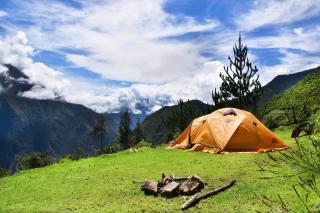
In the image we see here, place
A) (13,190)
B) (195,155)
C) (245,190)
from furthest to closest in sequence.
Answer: (195,155) → (13,190) → (245,190)

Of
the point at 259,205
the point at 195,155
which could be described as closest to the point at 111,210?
the point at 259,205

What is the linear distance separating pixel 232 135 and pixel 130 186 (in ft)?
36.8

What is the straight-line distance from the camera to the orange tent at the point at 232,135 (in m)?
25.7

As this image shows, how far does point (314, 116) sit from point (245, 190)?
10.2 metres

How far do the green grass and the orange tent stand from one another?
221cm

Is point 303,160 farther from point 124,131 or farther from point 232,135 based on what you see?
point 124,131

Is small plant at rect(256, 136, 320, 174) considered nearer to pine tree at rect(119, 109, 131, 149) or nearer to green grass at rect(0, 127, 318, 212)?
green grass at rect(0, 127, 318, 212)

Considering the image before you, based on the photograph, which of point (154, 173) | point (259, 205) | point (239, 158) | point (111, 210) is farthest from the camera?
point (239, 158)

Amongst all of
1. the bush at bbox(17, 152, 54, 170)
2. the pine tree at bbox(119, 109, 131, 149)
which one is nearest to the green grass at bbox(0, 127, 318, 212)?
the bush at bbox(17, 152, 54, 170)

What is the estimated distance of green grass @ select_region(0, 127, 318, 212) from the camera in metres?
13.2

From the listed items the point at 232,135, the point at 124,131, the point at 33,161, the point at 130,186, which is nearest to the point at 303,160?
the point at 130,186

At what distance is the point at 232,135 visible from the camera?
85.6 ft

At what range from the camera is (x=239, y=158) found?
2205cm

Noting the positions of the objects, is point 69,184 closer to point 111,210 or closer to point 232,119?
point 111,210
